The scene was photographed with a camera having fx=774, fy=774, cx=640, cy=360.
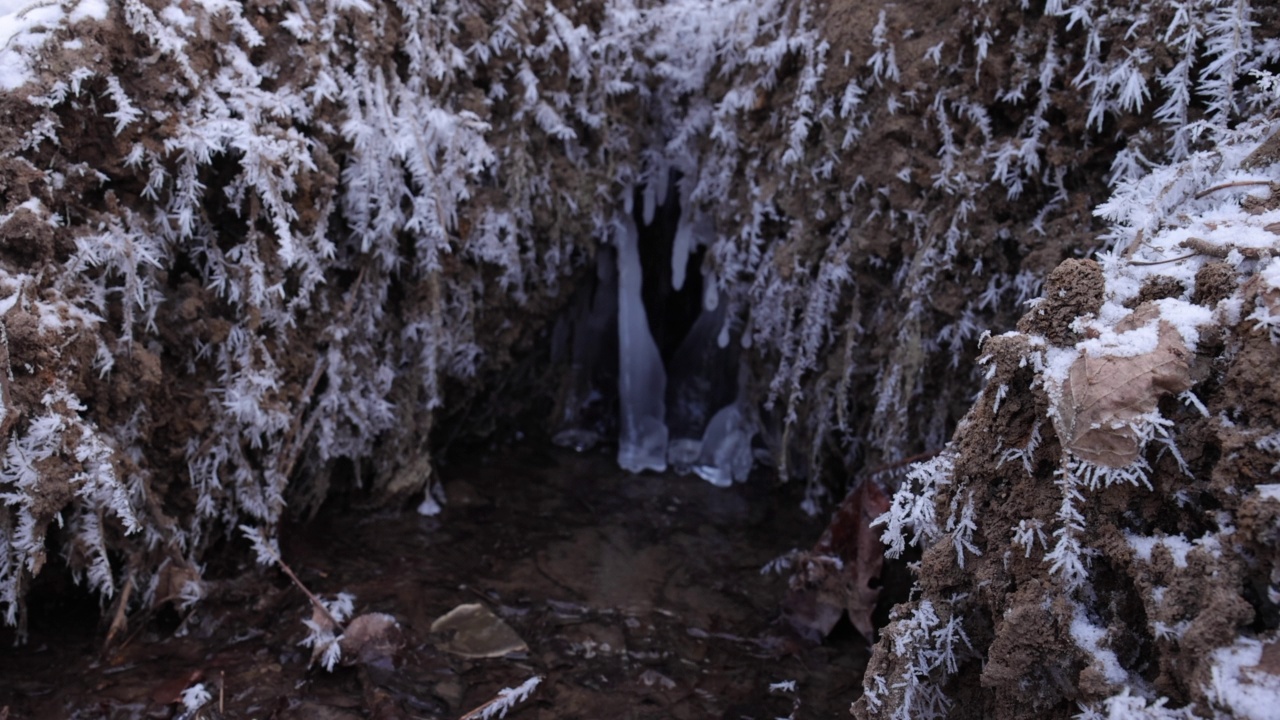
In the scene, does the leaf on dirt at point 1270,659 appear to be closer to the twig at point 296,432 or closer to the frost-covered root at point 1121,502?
the frost-covered root at point 1121,502

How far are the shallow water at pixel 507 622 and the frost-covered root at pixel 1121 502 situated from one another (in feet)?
3.76

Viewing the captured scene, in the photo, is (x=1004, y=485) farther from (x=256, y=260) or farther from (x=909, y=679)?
(x=256, y=260)

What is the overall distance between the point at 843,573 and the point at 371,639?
182cm

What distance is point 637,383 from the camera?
5.22 metres

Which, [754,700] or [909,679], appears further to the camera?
[754,700]

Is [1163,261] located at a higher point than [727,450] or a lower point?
higher

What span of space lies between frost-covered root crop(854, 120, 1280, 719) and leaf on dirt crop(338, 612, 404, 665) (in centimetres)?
179

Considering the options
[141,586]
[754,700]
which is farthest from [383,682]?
[754,700]

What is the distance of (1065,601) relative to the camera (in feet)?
5.01

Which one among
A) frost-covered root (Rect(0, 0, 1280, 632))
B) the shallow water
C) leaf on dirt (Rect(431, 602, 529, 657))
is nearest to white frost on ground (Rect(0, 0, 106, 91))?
frost-covered root (Rect(0, 0, 1280, 632))

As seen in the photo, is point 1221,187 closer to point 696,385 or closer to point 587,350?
Answer: point 696,385

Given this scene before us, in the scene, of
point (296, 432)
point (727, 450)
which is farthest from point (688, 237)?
point (296, 432)

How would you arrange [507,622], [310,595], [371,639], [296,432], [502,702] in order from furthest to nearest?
1. [296,432]
2. [507,622]
3. [310,595]
4. [371,639]
5. [502,702]

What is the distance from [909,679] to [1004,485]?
1.62 feet
